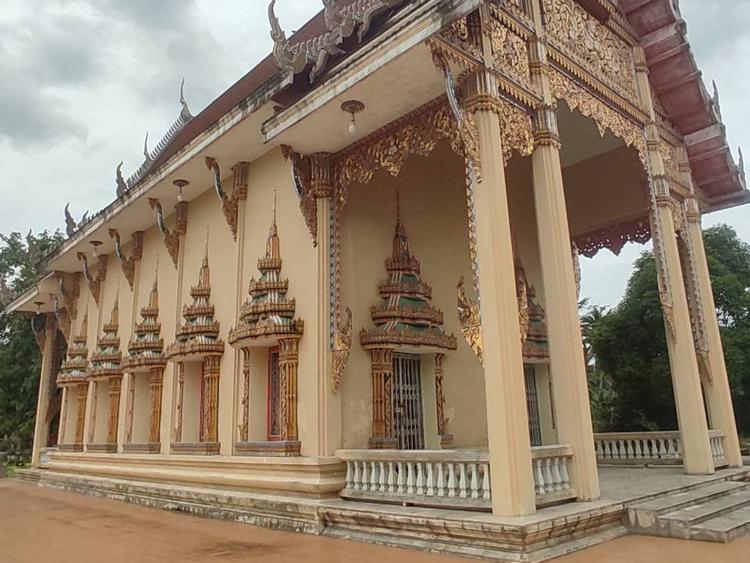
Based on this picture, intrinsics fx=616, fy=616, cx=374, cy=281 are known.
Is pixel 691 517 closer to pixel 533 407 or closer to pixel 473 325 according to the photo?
pixel 473 325

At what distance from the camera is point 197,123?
448 inches

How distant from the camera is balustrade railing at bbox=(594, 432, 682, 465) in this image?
27.8 feet

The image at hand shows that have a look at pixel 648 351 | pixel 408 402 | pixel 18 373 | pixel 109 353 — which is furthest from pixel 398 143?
pixel 18 373

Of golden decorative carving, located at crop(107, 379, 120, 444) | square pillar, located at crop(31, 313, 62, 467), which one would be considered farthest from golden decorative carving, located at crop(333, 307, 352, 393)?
square pillar, located at crop(31, 313, 62, 467)

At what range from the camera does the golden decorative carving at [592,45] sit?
22.8ft

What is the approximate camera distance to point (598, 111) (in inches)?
286

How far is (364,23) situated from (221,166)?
3.17 m

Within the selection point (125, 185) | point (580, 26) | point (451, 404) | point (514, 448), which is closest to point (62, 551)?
point (514, 448)

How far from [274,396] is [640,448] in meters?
5.34

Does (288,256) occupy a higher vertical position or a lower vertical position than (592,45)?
lower

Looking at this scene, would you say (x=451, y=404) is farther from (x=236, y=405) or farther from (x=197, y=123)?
(x=197, y=123)

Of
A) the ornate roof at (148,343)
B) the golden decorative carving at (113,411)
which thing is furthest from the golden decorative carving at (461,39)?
the golden decorative carving at (113,411)

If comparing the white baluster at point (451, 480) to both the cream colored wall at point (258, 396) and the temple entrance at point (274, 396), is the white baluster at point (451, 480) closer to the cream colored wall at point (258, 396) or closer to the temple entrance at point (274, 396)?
the temple entrance at point (274, 396)

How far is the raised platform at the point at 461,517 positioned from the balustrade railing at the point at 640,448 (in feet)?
1.84
